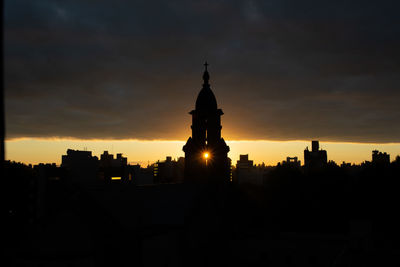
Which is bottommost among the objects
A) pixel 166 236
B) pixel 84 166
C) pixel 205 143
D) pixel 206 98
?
pixel 166 236

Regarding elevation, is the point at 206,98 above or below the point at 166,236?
above

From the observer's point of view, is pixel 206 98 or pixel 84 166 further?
pixel 84 166

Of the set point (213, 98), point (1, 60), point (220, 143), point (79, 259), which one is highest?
point (213, 98)

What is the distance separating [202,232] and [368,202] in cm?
3575

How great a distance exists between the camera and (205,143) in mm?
39125

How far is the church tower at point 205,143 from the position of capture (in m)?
38.6

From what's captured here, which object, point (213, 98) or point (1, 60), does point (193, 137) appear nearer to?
point (213, 98)

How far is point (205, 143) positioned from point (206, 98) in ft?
14.5

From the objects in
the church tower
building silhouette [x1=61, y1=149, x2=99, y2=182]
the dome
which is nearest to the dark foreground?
the church tower

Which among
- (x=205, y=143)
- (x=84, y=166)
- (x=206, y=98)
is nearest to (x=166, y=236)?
(x=205, y=143)

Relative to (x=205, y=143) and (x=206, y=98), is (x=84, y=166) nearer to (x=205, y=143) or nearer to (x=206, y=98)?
(x=205, y=143)

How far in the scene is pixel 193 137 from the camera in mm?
39219

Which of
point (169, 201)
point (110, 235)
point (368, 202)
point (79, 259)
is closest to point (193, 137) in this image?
point (169, 201)

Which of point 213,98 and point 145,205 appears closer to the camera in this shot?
point 145,205
